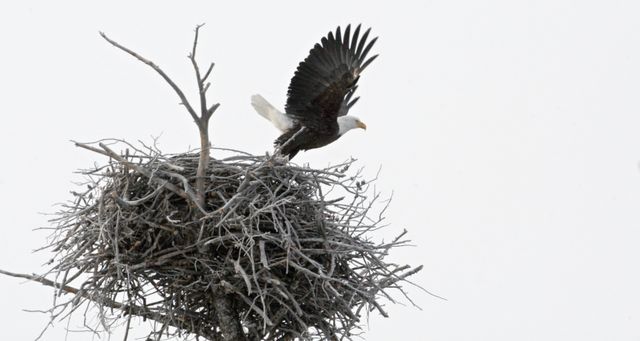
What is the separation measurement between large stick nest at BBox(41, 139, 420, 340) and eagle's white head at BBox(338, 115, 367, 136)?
2.23 metres

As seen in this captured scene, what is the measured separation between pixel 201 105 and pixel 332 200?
0.83 m

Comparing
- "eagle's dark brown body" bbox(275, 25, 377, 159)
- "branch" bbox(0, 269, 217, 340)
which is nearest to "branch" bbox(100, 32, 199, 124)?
"branch" bbox(0, 269, 217, 340)

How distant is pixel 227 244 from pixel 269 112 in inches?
99.5

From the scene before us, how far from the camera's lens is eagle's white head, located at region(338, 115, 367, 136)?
268 inches

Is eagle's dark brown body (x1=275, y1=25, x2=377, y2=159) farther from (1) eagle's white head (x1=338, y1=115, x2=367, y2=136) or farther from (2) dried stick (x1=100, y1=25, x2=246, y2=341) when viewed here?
(2) dried stick (x1=100, y1=25, x2=246, y2=341)

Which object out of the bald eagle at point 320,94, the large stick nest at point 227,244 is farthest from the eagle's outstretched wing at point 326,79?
the large stick nest at point 227,244

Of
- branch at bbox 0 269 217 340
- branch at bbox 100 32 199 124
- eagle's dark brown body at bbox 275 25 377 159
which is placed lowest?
branch at bbox 0 269 217 340

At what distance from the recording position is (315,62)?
21.0ft

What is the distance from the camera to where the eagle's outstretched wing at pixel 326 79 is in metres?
6.33

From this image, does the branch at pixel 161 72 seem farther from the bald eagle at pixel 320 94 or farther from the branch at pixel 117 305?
the bald eagle at pixel 320 94

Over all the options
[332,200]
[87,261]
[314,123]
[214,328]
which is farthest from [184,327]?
[314,123]

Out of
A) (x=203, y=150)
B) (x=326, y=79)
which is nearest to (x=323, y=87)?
(x=326, y=79)

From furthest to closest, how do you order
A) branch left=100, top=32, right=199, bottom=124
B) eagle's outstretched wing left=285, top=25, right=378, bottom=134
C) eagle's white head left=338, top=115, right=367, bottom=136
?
eagle's white head left=338, top=115, right=367, bottom=136 < eagle's outstretched wing left=285, top=25, right=378, bottom=134 < branch left=100, top=32, right=199, bottom=124

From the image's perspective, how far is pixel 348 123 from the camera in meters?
6.87
